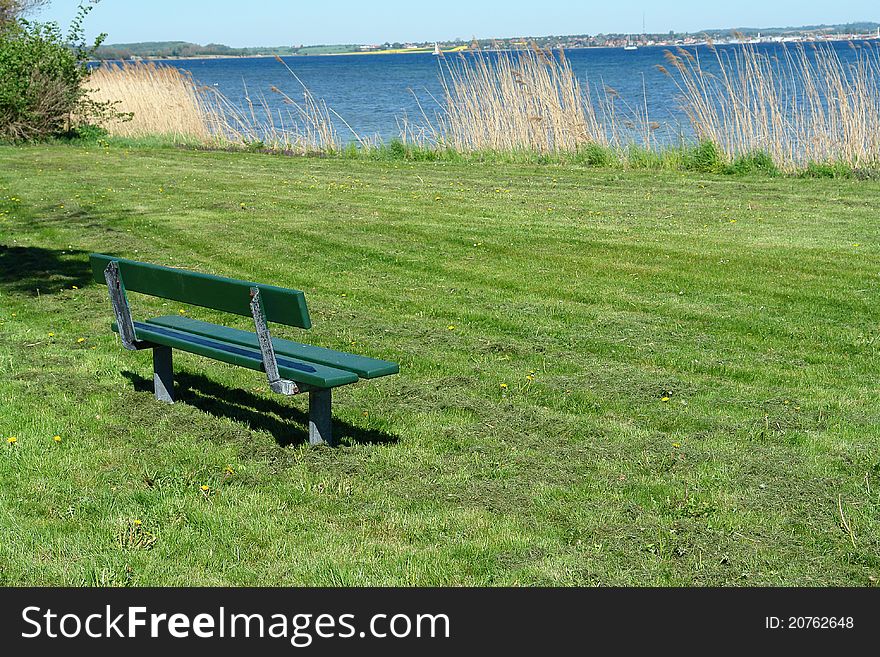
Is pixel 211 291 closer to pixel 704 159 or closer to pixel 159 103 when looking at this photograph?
pixel 704 159

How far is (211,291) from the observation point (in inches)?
204

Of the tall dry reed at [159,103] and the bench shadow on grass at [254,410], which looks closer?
the bench shadow on grass at [254,410]

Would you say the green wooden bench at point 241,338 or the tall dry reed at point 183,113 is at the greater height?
the tall dry reed at point 183,113

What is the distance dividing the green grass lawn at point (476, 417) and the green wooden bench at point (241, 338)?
0.32 m

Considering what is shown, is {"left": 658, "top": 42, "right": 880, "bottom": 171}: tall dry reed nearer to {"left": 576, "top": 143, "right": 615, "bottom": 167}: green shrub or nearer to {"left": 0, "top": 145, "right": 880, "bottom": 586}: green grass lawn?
{"left": 576, "top": 143, "right": 615, "bottom": 167}: green shrub

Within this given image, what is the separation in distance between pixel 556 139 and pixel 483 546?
15.4 meters

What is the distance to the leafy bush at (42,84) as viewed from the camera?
22.4 m

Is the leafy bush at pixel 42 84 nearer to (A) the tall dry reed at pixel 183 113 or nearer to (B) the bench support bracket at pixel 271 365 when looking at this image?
(A) the tall dry reed at pixel 183 113

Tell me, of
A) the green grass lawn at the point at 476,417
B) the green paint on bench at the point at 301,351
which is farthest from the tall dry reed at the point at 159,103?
the green paint on bench at the point at 301,351

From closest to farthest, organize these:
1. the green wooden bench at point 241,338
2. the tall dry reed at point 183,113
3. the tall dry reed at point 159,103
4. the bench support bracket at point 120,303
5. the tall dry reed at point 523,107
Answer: the green wooden bench at point 241,338
the bench support bracket at point 120,303
the tall dry reed at point 523,107
the tall dry reed at point 183,113
the tall dry reed at point 159,103

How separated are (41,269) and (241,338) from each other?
487cm

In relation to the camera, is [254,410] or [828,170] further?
[828,170]

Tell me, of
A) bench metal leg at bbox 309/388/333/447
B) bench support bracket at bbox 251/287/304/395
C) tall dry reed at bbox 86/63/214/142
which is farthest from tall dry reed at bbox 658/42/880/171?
bench support bracket at bbox 251/287/304/395

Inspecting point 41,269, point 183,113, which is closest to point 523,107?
point 183,113
